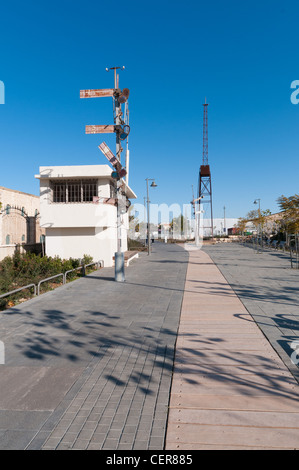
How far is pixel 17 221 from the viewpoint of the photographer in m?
19.4

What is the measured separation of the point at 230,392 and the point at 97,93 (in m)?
11.1

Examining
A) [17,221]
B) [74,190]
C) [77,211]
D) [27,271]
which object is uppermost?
[74,190]

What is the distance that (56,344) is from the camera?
5785 mm

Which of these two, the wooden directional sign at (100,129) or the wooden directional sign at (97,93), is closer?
the wooden directional sign at (100,129)

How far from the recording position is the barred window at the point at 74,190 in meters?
17.9

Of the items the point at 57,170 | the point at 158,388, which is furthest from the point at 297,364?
the point at 57,170

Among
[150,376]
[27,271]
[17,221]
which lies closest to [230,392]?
[150,376]

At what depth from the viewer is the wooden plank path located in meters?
3.09

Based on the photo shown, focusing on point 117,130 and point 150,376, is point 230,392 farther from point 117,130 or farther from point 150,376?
point 117,130

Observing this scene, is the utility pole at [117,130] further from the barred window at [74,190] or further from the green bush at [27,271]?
the barred window at [74,190]

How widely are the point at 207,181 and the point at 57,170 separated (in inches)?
1864

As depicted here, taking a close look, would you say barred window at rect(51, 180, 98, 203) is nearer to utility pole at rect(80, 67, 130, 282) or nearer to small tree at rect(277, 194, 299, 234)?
utility pole at rect(80, 67, 130, 282)

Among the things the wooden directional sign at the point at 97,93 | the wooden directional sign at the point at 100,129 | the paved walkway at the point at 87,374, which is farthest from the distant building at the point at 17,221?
the paved walkway at the point at 87,374
